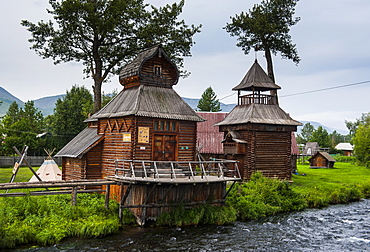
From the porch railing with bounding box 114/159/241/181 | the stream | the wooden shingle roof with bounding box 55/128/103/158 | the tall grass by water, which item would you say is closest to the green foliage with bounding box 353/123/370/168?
the stream

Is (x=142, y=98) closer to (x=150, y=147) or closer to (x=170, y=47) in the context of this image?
(x=150, y=147)

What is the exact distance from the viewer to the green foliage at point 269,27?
38.4 meters

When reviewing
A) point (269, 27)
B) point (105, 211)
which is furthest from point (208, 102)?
point (105, 211)

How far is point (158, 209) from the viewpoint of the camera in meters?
21.4

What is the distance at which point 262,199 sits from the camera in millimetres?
26688

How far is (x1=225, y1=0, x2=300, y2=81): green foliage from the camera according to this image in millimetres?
38438

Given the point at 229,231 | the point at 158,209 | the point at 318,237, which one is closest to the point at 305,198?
the point at 318,237

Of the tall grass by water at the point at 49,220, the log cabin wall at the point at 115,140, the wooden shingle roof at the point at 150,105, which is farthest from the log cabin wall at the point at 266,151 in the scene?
the tall grass by water at the point at 49,220

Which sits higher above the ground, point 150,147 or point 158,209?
point 150,147

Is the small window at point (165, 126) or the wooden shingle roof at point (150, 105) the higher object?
the wooden shingle roof at point (150, 105)

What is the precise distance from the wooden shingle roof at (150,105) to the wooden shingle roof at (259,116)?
389 inches

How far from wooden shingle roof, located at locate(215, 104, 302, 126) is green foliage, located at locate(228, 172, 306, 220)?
20.3ft

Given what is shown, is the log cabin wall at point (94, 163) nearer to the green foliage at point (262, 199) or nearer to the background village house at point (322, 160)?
the green foliage at point (262, 199)

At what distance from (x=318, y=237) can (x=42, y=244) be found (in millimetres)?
14808
